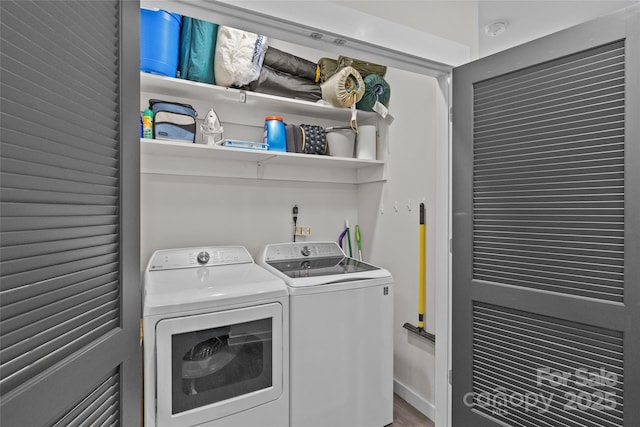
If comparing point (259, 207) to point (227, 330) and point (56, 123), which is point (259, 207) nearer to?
point (227, 330)

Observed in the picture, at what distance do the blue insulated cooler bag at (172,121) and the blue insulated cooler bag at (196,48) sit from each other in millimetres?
214

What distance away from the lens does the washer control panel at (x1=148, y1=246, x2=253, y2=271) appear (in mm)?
1971

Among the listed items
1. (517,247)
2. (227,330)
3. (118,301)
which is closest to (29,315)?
(118,301)

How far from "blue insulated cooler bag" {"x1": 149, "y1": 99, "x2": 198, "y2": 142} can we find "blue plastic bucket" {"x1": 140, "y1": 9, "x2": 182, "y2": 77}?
0.18 m

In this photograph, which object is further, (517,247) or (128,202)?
(517,247)

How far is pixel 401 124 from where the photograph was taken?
7.75 ft

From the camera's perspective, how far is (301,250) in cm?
239

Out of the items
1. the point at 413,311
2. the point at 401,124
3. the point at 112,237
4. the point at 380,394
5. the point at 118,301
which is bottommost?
the point at 380,394

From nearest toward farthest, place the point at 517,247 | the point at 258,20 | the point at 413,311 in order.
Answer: the point at 258,20 → the point at 517,247 → the point at 413,311

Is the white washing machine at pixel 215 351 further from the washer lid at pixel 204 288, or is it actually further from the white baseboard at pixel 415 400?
the white baseboard at pixel 415 400

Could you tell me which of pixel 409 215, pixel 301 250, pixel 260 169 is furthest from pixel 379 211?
pixel 260 169

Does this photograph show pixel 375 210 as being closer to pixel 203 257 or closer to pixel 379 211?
pixel 379 211

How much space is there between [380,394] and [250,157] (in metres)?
A: 1.71

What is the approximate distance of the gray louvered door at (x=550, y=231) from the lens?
1076 millimetres
